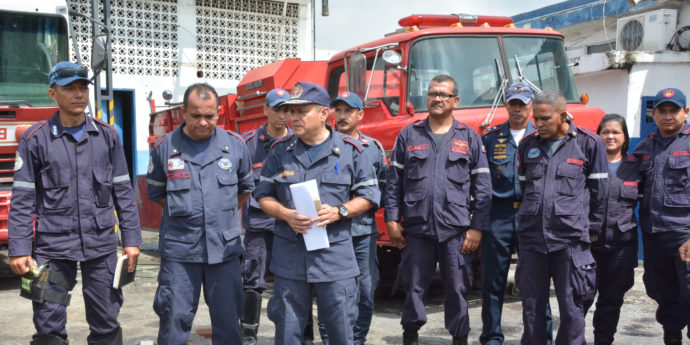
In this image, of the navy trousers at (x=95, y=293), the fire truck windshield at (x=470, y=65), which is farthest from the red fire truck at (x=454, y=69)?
the navy trousers at (x=95, y=293)

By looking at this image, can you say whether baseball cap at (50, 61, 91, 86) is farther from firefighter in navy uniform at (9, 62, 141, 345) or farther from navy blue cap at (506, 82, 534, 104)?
navy blue cap at (506, 82, 534, 104)

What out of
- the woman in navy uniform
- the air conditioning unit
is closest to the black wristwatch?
the woman in navy uniform

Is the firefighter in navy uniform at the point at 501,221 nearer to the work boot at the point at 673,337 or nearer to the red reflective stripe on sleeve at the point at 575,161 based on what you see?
the red reflective stripe on sleeve at the point at 575,161

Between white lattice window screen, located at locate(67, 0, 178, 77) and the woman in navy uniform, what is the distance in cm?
1203

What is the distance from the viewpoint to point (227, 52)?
15.7 meters

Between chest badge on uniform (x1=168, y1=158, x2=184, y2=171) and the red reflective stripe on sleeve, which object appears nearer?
chest badge on uniform (x1=168, y1=158, x2=184, y2=171)

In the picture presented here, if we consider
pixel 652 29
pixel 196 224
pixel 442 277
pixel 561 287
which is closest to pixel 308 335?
pixel 442 277

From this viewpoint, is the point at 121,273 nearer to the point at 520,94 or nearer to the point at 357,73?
the point at 357,73

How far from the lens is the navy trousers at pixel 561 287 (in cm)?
414

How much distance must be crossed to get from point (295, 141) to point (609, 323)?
2597mm

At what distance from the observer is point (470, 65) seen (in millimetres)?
6023

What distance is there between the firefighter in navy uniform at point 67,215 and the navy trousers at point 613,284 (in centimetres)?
319

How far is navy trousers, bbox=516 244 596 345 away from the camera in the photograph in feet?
13.6

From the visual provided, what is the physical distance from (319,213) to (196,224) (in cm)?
82
